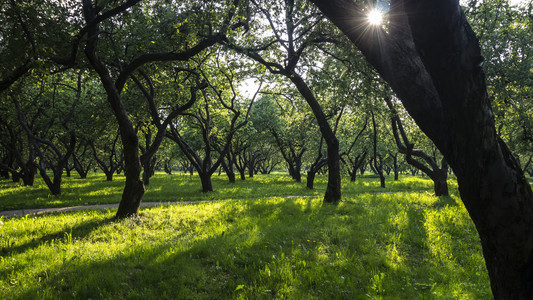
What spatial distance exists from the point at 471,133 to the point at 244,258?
4.86m

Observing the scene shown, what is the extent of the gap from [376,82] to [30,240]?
489 inches

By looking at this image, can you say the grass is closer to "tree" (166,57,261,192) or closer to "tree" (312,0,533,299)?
"tree" (312,0,533,299)

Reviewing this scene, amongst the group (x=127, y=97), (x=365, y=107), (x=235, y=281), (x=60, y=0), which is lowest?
(x=235, y=281)

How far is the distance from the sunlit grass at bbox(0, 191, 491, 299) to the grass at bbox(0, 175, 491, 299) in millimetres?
25

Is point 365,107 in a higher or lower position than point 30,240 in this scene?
higher

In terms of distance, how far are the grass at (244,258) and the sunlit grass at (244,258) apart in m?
0.02

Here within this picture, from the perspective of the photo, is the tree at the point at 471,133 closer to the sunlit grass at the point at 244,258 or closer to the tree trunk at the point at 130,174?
the sunlit grass at the point at 244,258

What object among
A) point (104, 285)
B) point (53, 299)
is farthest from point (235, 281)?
point (53, 299)

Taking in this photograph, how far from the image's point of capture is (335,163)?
43.4ft

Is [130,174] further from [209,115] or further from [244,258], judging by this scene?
[209,115]

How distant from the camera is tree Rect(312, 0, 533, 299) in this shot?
7.68 feet

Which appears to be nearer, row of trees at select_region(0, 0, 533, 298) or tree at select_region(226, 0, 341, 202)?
row of trees at select_region(0, 0, 533, 298)

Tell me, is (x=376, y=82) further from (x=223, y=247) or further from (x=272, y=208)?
(x=223, y=247)

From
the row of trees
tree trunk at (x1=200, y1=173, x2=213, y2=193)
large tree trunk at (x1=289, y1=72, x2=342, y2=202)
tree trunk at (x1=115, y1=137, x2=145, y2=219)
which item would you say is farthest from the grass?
tree trunk at (x1=200, y1=173, x2=213, y2=193)
